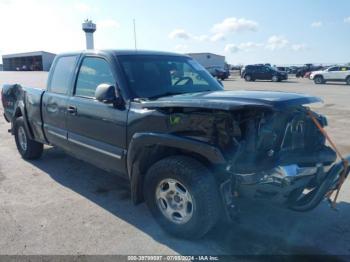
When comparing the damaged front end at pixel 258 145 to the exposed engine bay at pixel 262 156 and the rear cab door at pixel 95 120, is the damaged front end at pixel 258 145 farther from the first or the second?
the rear cab door at pixel 95 120

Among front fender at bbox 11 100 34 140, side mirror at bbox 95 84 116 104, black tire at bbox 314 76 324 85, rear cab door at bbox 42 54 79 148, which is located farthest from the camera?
black tire at bbox 314 76 324 85

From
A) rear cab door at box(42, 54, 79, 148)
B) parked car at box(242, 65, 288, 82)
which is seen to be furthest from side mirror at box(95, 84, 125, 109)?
parked car at box(242, 65, 288, 82)

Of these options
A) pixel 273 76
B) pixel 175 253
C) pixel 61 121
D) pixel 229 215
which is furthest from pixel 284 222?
pixel 273 76

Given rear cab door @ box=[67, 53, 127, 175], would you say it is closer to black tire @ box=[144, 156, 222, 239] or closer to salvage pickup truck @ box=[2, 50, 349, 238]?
salvage pickup truck @ box=[2, 50, 349, 238]

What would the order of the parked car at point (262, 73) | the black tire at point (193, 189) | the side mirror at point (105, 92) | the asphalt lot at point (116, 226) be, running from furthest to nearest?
the parked car at point (262, 73)
the side mirror at point (105, 92)
the asphalt lot at point (116, 226)
the black tire at point (193, 189)

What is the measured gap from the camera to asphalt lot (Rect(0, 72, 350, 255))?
3.42m

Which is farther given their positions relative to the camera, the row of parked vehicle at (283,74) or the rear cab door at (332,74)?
the rear cab door at (332,74)

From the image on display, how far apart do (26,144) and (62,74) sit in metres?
1.88

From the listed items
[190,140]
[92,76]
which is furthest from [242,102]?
[92,76]

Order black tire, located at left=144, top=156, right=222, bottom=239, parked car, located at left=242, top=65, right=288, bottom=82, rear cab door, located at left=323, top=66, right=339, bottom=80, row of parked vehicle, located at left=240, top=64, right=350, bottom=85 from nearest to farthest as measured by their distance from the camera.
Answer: black tire, located at left=144, top=156, right=222, bottom=239 < row of parked vehicle, located at left=240, top=64, right=350, bottom=85 < rear cab door, located at left=323, top=66, right=339, bottom=80 < parked car, located at left=242, top=65, right=288, bottom=82

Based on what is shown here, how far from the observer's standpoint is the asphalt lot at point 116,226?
11.2 ft

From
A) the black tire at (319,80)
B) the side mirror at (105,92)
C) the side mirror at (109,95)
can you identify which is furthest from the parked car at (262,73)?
the side mirror at (105,92)

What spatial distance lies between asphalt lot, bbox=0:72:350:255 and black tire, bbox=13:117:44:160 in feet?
3.29

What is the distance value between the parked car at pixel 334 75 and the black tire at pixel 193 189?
3014cm
